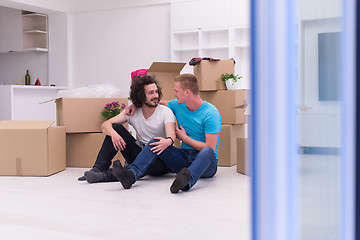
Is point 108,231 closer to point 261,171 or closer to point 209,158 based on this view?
point 209,158

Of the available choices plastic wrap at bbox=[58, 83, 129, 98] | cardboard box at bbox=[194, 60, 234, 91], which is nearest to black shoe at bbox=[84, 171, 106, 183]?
plastic wrap at bbox=[58, 83, 129, 98]

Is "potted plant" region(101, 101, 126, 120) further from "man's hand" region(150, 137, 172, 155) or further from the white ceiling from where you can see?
Result: the white ceiling

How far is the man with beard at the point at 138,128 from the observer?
116 inches

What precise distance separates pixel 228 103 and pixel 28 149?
1645 mm

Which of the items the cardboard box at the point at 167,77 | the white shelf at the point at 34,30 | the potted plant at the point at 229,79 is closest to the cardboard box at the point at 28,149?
the cardboard box at the point at 167,77

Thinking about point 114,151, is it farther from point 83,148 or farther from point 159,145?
point 83,148

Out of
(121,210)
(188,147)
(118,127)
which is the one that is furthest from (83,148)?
(121,210)

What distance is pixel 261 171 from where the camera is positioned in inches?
22.6

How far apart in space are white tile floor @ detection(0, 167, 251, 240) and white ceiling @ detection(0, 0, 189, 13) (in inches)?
145

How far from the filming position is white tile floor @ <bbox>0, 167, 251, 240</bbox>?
1.74m

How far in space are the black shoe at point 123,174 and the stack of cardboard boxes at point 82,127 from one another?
1.06m

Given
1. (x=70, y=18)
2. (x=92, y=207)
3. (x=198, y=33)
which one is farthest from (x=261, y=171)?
(x=70, y=18)

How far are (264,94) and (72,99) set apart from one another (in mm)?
3190

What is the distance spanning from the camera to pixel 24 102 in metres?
6.18
